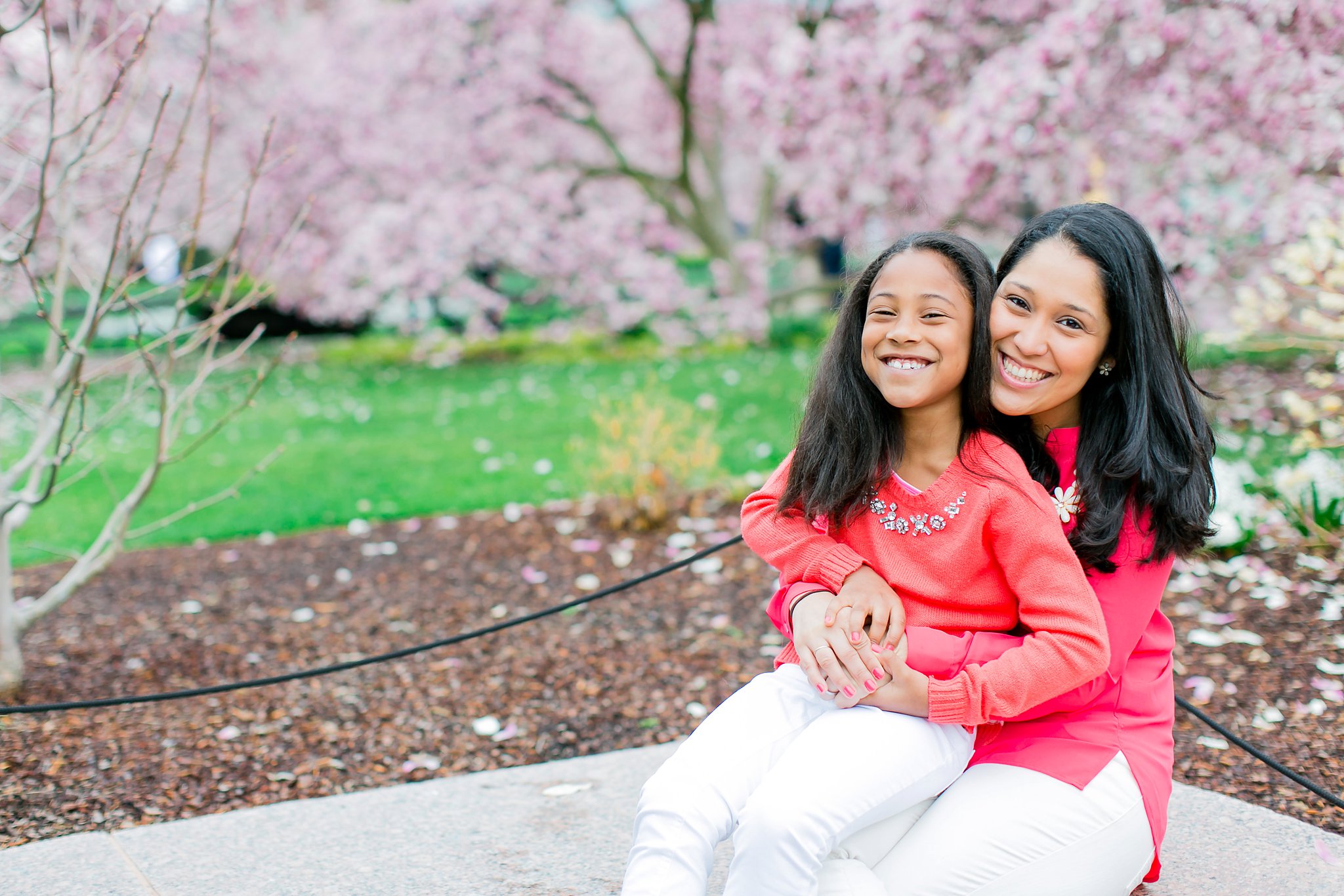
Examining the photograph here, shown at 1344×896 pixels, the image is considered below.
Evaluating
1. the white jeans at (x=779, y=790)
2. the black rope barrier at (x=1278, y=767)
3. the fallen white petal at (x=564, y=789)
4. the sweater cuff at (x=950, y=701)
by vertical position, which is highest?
the sweater cuff at (x=950, y=701)

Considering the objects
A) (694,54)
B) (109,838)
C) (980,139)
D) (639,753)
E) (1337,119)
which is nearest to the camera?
(109,838)

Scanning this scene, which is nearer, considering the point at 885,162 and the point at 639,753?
the point at 639,753

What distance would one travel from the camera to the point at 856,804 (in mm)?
1612

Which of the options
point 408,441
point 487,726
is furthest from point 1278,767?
point 408,441

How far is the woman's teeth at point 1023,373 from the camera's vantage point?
178cm

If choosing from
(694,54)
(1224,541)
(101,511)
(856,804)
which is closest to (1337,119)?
(1224,541)

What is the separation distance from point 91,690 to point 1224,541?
12.0 ft

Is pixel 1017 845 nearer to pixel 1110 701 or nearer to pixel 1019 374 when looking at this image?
pixel 1110 701

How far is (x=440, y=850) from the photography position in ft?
7.52

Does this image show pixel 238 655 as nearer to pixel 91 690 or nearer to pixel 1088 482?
pixel 91 690

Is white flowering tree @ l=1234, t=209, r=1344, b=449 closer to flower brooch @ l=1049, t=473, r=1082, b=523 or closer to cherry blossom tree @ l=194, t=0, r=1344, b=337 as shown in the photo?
cherry blossom tree @ l=194, t=0, r=1344, b=337

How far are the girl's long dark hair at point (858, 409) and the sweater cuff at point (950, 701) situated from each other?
32cm

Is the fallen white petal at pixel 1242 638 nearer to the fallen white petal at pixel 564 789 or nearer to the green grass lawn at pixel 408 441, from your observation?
the green grass lawn at pixel 408 441

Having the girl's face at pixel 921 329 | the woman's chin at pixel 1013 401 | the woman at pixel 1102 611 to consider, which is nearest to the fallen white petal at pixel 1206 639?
the woman at pixel 1102 611
